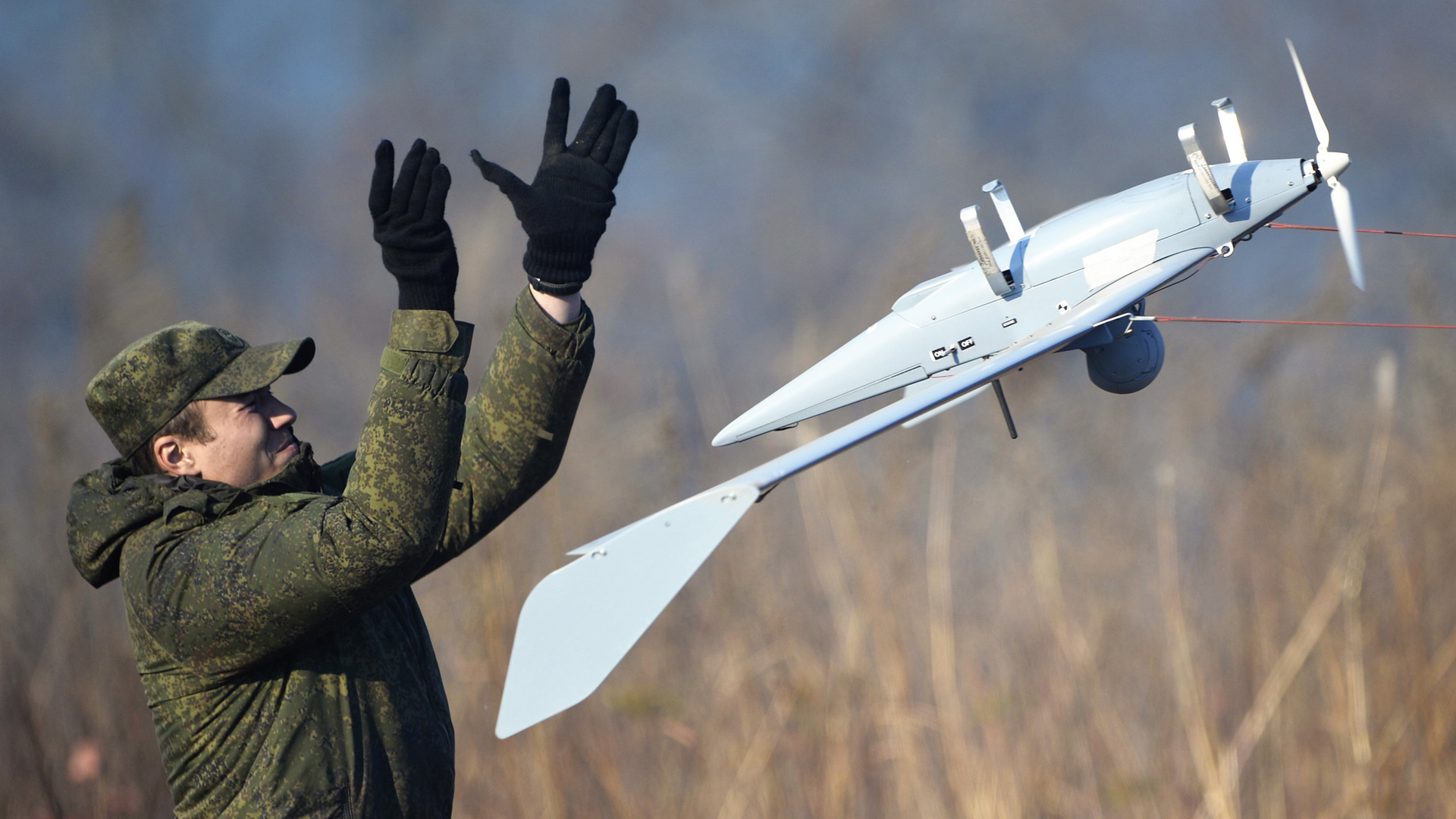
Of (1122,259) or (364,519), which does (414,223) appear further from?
(1122,259)

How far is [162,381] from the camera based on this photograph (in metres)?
1.65

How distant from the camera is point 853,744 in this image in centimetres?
287

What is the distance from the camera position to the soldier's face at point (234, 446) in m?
1.69

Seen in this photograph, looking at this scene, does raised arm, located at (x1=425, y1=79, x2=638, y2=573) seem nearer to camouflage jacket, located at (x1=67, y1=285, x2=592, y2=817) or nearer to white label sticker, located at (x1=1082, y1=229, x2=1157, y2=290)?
camouflage jacket, located at (x1=67, y1=285, x2=592, y2=817)

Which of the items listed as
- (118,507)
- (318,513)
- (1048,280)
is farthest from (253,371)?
(1048,280)

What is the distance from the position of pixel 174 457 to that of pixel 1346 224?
1.70m

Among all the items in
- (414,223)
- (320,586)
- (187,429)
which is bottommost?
(320,586)

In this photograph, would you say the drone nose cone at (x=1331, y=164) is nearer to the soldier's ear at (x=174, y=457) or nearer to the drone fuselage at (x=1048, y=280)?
the drone fuselage at (x=1048, y=280)

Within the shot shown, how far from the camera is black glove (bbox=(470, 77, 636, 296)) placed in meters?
1.56

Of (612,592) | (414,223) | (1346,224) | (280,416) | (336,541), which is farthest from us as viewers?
(280,416)

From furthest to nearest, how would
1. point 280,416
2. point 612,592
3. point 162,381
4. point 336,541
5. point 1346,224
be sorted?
point 280,416 → point 162,381 → point 336,541 → point 1346,224 → point 612,592

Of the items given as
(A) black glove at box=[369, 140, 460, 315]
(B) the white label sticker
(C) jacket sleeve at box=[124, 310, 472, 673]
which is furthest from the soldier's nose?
(B) the white label sticker

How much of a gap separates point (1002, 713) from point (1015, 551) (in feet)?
1.62

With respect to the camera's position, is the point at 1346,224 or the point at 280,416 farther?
the point at 280,416
